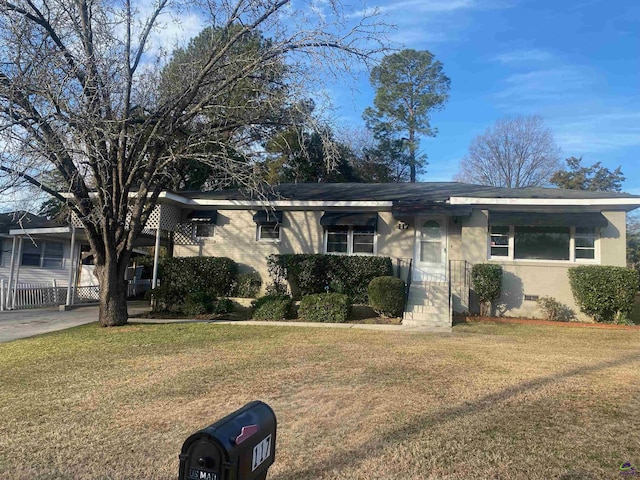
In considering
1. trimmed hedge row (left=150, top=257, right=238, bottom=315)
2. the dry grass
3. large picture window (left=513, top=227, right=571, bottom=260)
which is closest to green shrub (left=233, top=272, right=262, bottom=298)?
trimmed hedge row (left=150, top=257, right=238, bottom=315)

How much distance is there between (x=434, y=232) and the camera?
13234 millimetres

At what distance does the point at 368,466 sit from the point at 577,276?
1007 cm

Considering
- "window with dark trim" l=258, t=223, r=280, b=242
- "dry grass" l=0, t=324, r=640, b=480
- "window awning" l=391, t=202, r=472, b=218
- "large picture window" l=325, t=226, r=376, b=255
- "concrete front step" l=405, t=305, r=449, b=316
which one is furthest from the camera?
"window with dark trim" l=258, t=223, r=280, b=242

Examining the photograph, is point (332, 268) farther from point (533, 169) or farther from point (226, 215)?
point (533, 169)

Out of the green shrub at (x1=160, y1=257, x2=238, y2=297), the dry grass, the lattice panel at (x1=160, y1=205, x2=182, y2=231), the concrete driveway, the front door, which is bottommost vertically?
the concrete driveway

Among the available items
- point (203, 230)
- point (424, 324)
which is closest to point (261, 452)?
point (424, 324)

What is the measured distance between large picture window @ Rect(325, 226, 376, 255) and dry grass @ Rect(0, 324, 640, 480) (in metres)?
5.84

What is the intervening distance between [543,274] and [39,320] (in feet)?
44.1

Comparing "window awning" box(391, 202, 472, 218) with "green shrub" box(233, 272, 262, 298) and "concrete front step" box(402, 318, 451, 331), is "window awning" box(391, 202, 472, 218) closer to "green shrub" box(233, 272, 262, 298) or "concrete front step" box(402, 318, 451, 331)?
"concrete front step" box(402, 318, 451, 331)

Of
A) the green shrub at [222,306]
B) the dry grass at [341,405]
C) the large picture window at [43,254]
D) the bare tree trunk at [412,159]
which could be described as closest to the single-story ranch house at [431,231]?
the green shrub at [222,306]

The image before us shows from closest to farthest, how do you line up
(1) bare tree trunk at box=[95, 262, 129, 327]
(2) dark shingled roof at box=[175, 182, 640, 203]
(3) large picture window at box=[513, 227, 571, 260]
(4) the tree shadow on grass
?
(4) the tree shadow on grass < (1) bare tree trunk at box=[95, 262, 129, 327] < (3) large picture window at box=[513, 227, 571, 260] < (2) dark shingled roof at box=[175, 182, 640, 203]

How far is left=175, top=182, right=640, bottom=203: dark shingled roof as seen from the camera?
12.7 meters

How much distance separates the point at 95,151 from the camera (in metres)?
9.40

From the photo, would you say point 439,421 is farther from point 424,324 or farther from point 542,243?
point 542,243
